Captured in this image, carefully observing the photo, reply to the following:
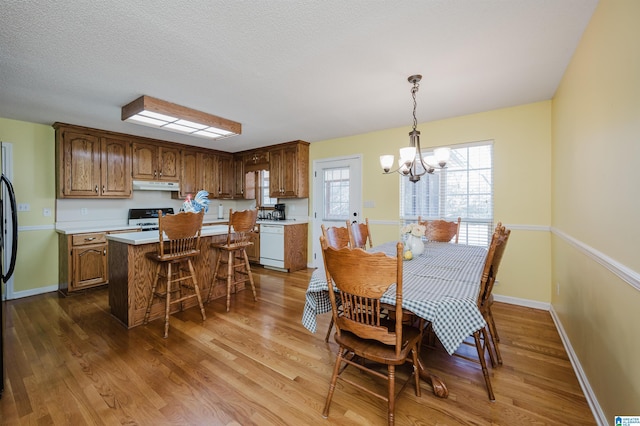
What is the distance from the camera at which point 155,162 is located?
4691 mm

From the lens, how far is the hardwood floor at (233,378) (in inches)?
61.4

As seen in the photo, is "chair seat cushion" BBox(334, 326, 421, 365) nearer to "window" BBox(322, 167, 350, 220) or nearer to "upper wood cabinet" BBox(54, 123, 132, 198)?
"window" BBox(322, 167, 350, 220)

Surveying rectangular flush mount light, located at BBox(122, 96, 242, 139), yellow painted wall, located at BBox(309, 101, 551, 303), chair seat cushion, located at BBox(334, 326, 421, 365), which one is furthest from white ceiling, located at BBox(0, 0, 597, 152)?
chair seat cushion, located at BBox(334, 326, 421, 365)

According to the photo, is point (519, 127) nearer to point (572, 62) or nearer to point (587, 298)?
point (572, 62)

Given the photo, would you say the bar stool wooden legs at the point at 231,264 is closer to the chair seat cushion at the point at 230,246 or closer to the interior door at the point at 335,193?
the chair seat cushion at the point at 230,246

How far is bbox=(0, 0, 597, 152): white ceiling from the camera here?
1604 mm

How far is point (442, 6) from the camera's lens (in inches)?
62.0

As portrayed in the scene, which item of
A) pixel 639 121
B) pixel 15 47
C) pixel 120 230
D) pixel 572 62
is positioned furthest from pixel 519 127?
pixel 120 230

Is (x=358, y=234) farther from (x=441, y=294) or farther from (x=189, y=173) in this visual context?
(x=189, y=173)

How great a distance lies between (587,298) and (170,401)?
273 cm

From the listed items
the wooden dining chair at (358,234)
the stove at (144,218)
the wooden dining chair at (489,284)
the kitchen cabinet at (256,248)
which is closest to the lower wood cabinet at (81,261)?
the stove at (144,218)

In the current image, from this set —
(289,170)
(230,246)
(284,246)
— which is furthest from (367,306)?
(289,170)

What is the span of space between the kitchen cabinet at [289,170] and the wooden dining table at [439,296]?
2855mm

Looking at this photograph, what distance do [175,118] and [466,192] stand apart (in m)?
3.68
